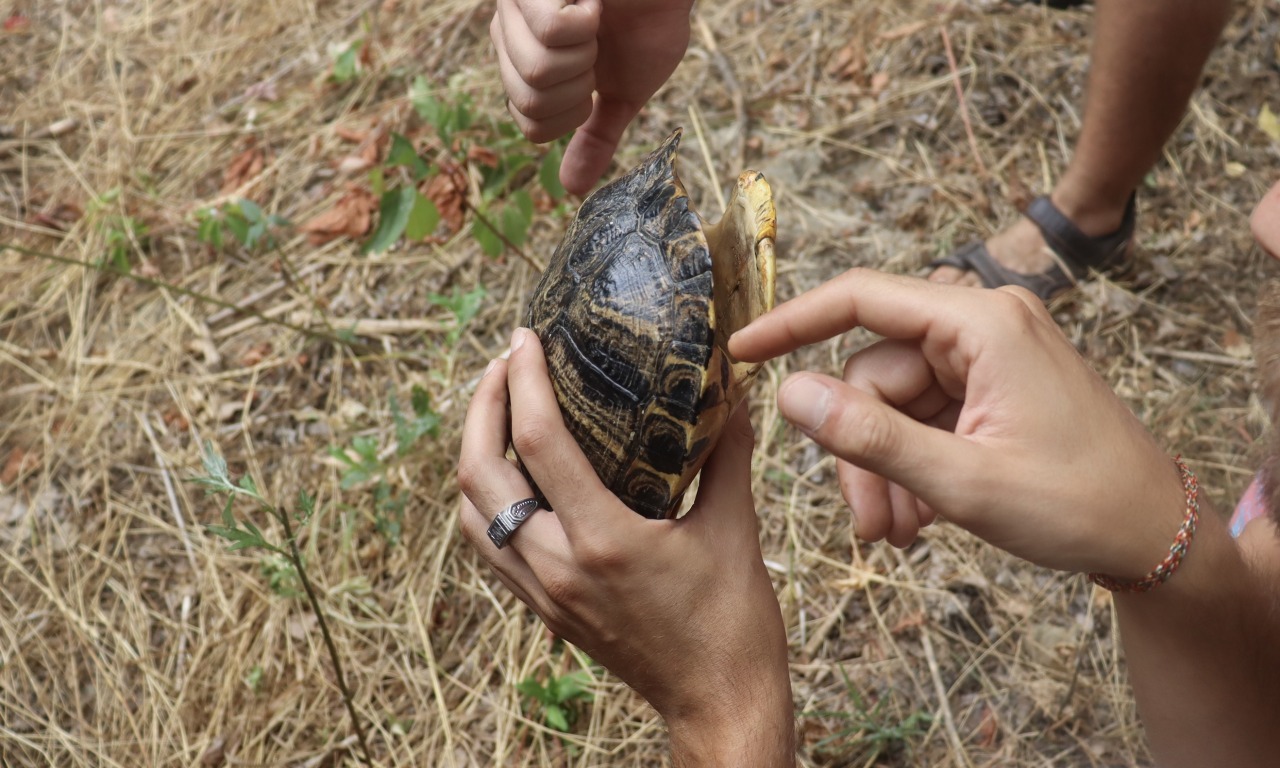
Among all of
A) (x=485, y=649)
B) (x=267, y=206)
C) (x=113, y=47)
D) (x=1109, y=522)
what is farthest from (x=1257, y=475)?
(x=113, y=47)

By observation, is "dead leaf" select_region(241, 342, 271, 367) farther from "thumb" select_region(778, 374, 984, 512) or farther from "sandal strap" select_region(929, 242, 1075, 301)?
"thumb" select_region(778, 374, 984, 512)

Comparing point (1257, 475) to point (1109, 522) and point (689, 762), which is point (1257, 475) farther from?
point (689, 762)

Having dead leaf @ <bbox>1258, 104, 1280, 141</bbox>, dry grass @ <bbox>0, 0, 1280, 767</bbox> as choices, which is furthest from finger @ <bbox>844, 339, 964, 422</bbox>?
dead leaf @ <bbox>1258, 104, 1280, 141</bbox>

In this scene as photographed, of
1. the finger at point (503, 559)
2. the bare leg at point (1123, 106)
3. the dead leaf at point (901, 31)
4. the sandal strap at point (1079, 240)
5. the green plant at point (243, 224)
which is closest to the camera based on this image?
the finger at point (503, 559)

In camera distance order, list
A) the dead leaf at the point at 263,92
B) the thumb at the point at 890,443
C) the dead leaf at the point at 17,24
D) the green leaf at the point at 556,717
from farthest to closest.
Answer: the dead leaf at the point at 17,24 < the dead leaf at the point at 263,92 < the green leaf at the point at 556,717 < the thumb at the point at 890,443

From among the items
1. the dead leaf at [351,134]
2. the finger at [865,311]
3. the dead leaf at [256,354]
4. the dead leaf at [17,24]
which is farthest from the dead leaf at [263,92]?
the finger at [865,311]

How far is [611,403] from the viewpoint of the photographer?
138cm

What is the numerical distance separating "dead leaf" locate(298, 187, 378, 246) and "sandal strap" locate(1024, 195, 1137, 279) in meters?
1.99

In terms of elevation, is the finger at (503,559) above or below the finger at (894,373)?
below

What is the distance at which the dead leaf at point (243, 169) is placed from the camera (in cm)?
304

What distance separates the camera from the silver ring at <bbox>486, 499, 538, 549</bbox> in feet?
4.31

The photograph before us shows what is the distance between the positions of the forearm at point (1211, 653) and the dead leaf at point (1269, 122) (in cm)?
180

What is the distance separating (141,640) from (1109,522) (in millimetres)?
2149

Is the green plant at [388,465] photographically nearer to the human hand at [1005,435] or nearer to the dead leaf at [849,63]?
the human hand at [1005,435]
